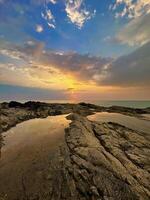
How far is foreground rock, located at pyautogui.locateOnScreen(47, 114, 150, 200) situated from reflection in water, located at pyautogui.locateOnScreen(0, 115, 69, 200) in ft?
4.13

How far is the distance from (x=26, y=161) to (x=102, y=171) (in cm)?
703

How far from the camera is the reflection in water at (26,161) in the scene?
1257 cm

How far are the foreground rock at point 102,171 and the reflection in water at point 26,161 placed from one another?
126cm

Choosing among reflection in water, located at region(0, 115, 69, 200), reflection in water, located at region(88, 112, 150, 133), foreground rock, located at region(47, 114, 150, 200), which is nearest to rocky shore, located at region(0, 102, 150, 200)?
foreground rock, located at region(47, 114, 150, 200)

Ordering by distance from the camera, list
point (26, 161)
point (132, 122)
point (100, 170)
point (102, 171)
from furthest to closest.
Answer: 1. point (132, 122)
2. point (26, 161)
3. point (100, 170)
4. point (102, 171)

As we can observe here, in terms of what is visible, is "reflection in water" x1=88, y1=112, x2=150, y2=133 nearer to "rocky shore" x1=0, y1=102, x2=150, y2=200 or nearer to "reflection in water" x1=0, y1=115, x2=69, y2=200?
"rocky shore" x1=0, y1=102, x2=150, y2=200

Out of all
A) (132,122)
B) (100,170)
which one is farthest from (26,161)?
(132,122)

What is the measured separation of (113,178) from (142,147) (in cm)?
776

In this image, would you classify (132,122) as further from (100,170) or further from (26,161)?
(26,161)

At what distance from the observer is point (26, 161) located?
16.1 metres

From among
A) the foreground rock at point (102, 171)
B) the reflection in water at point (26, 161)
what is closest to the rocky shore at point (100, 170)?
the foreground rock at point (102, 171)

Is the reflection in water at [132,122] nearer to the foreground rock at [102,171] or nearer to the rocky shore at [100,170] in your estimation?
the rocky shore at [100,170]

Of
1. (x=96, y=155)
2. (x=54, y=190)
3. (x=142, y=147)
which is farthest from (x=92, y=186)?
(x=142, y=147)

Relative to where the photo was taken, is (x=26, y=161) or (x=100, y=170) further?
(x=26, y=161)
